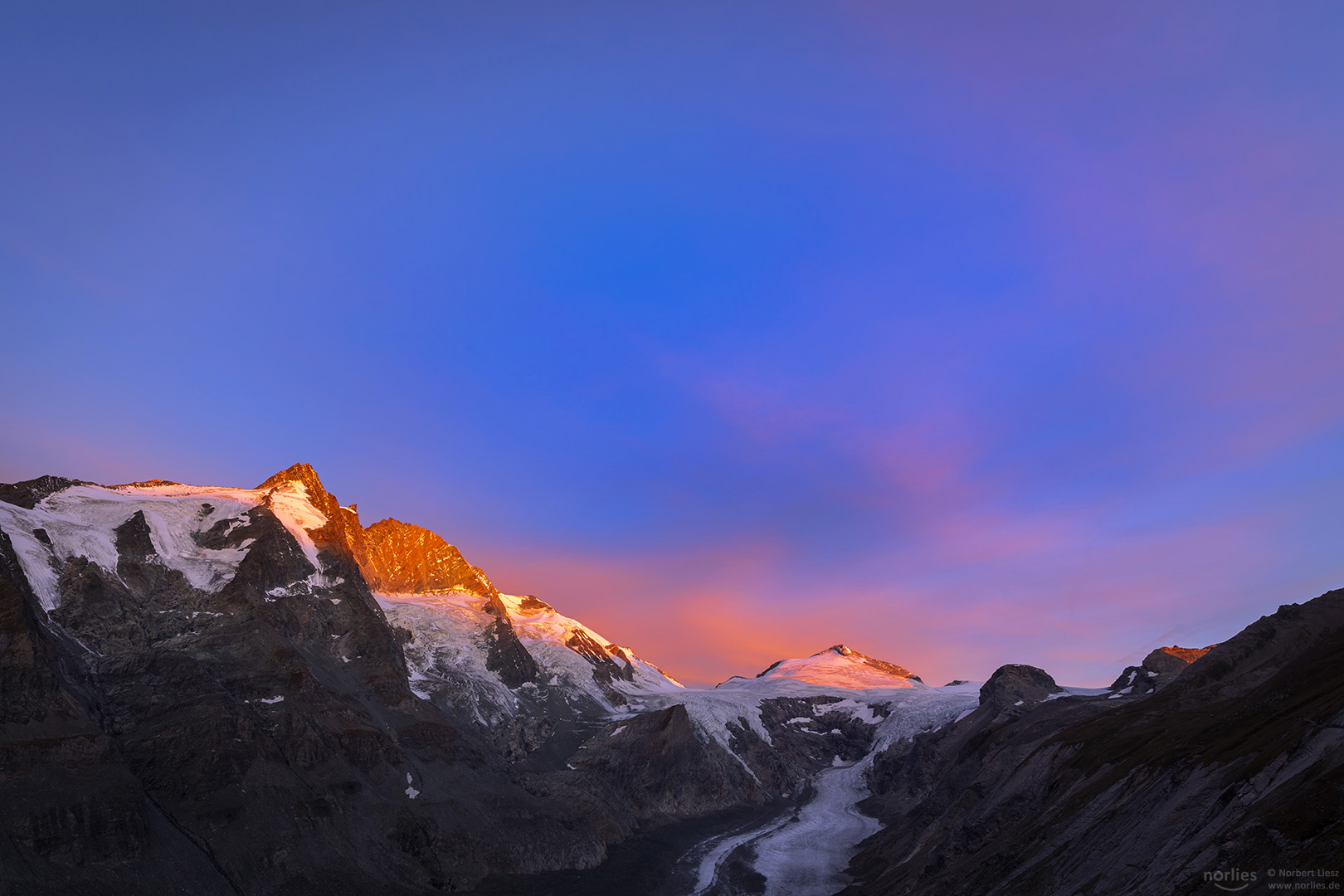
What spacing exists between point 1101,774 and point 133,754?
99.9 meters

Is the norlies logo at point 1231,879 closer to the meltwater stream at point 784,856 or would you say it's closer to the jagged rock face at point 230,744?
the jagged rock face at point 230,744

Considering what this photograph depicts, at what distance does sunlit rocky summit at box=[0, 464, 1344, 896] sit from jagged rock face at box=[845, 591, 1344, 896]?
0.91ft

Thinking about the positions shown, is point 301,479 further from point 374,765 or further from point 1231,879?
point 1231,879

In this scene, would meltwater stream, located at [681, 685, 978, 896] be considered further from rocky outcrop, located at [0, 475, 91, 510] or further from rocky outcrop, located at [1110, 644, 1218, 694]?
rocky outcrop, located at [0, 475, 91, 510]

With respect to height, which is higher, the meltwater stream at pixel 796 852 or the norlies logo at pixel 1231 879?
the norlies logo at pixel 1231 879

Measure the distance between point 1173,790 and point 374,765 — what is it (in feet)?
322

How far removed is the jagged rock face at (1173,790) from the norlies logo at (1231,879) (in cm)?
50

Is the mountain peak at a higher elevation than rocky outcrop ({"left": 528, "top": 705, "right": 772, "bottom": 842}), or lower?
higher

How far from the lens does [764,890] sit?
11956 cm

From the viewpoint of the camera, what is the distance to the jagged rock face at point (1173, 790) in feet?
131

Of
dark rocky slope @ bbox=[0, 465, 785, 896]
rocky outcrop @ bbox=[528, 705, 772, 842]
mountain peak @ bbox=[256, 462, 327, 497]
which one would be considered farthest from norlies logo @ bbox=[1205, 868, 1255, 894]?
mountain peak @ bbox=[256, 462, 327, 497]

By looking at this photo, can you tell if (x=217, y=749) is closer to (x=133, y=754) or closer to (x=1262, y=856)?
(x=133, y=754)

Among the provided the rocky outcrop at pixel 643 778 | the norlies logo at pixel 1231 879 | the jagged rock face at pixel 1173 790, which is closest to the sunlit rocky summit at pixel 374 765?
the jagged rock face at pixel 1173 790

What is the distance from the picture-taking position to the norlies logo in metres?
36.3
